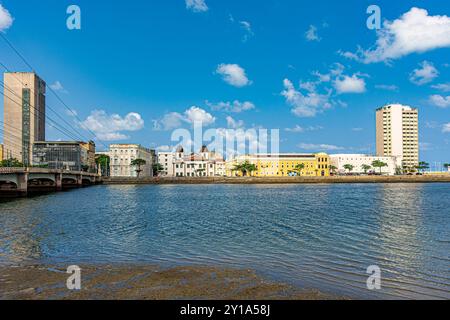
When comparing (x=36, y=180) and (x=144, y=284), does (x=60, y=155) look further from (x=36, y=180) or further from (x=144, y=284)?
(x=144, y=284)

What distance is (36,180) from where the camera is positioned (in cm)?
9831

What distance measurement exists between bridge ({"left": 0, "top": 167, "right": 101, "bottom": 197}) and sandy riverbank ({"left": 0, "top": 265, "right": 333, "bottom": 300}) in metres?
49.0

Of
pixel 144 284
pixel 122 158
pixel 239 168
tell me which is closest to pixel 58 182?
pixel 144 284

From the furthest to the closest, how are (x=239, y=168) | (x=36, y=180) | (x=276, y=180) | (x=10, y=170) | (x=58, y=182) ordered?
(x=239, y=168)
(x=276, y=180)
(x=36, y=180)
(x=58, y=182)
(x=10, y=170)

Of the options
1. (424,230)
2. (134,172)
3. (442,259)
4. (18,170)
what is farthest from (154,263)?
(134,172)

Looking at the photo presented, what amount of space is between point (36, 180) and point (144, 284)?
100 metres

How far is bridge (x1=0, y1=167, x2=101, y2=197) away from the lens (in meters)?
61.6

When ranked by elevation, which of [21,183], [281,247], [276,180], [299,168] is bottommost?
[276,180]

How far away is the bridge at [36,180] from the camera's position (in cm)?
6161

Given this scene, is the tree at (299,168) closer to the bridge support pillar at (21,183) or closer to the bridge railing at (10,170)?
the bridge support pillar at (21,183)

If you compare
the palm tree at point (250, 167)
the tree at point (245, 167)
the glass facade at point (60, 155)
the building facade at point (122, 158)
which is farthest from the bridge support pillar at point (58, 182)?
the glass facade at point (60, 155)

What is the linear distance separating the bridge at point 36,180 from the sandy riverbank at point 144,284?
161ft
